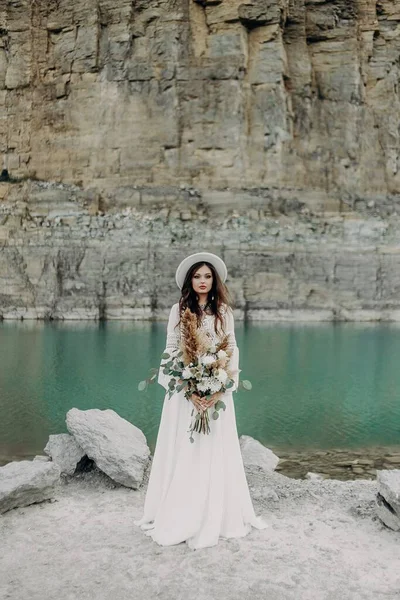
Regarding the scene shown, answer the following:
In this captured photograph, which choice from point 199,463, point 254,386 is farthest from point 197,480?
point 254,386

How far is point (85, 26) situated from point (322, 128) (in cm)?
1915

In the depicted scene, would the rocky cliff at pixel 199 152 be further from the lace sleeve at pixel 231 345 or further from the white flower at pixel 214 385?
the white flower at pixel 214 385

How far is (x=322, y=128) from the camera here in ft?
158

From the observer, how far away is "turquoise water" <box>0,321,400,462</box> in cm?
1313

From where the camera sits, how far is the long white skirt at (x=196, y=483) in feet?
17.5

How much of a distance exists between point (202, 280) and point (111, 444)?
9.40 ft

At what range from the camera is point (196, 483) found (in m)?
5.38

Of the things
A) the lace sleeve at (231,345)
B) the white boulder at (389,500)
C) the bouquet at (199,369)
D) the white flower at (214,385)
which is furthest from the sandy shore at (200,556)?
the lace sleeve at (231,345)

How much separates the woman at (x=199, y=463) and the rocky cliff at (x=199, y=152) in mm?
35999

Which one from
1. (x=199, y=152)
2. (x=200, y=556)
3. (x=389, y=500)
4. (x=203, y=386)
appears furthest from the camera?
(x=199, y=152)

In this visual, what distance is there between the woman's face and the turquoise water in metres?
6.98

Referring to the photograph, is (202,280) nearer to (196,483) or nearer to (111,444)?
(196,483)

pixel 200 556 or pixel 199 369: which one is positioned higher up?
pixel 199 369

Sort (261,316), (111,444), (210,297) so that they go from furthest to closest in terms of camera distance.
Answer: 1. (261,316)
2. (111,444)
3. (210,297)
